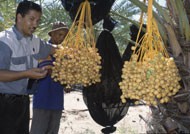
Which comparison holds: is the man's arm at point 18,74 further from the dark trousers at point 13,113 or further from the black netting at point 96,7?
the black netting at point 96,7

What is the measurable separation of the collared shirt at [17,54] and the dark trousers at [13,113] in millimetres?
47

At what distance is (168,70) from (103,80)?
3.85 ft

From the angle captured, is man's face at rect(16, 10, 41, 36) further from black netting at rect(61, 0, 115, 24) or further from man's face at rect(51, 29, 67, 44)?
man's face at rect(51, 29, 67, 44)

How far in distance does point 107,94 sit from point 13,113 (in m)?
0.69

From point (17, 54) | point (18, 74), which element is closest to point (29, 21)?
point (17, 54)

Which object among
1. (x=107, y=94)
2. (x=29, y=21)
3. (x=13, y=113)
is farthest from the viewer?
(x=107, y=94)

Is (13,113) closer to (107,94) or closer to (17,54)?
(17,54)

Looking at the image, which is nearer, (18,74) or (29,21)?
(18,74)

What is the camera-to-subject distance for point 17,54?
7.16 ft

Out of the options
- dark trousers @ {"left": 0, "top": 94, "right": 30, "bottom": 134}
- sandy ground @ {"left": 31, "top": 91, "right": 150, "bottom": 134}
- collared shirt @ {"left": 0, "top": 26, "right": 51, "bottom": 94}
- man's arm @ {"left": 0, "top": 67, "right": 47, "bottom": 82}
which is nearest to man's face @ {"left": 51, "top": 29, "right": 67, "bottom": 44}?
collared shirt @ {"left": 0, "top": 26, "right": 51, "bottom": 94}

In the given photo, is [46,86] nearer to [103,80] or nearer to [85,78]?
[103,80]

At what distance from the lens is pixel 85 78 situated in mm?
1872

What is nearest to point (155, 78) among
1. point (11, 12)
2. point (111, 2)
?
point (111, 2)

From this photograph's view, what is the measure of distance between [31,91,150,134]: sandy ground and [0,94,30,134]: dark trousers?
5.79ft
